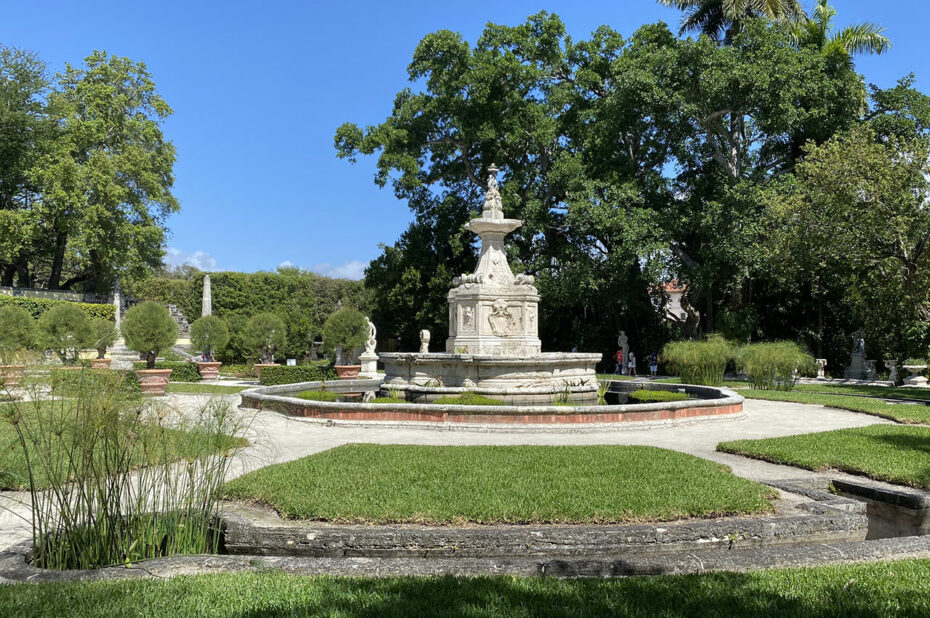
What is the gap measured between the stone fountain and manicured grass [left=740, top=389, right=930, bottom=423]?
481 centimetres

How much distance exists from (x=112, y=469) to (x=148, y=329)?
16413mm

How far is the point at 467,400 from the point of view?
11.4 metres

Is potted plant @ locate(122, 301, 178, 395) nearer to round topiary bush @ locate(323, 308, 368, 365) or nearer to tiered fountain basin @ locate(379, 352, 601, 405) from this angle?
round topiary bush @ locate(323, 308, 368, 365)

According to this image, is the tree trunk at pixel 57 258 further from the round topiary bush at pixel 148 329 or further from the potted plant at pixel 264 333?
the round topiary bush at pixel 148 329

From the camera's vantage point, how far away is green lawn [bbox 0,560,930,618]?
302cm

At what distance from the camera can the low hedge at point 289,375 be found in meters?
20.2

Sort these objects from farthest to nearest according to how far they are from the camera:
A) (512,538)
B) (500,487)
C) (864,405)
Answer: (864,405), (500,487), (512,538)

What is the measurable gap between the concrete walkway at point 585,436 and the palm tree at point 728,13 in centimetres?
1932

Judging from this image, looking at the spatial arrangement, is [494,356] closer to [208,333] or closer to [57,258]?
[208,333]

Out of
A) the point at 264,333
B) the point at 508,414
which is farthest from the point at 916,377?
the point at 264,333

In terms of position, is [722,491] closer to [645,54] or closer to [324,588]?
[324,588]

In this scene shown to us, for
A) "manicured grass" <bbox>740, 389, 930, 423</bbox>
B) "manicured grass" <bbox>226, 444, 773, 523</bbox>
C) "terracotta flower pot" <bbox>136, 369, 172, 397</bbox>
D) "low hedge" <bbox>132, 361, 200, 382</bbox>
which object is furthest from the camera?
"low hedge" <bbox>132, 361, 200, 382</bbox>

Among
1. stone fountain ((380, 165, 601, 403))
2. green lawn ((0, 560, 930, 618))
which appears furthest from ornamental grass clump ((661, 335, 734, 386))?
green lawn ((0, 560, 930, 618))

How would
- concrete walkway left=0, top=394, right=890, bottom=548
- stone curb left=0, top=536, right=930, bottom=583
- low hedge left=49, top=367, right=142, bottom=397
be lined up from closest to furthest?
1. stone curb left=0, top=536, right=930, bottom=583
2. low hedge left=49, top=367, right=142, bottom=397
3. concrete walkway left=0, top=394, right=890, bottom=548
